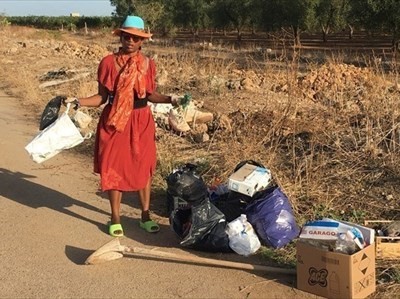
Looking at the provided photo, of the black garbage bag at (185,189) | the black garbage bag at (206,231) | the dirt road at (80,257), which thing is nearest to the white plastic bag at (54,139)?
the dirt road at (80,257)

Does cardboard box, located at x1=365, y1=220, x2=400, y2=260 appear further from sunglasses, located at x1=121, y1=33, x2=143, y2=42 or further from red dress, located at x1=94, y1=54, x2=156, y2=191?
sunglasses, located at x1=121, y1=33, x2=143, y2=42

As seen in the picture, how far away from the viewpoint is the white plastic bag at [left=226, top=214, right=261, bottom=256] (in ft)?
13.9

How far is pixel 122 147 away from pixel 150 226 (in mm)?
745

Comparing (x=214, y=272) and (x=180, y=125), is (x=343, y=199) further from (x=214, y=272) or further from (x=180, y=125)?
(x=180, y=125)

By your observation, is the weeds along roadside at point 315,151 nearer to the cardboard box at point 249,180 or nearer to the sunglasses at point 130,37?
the cardboard box at point 249,180

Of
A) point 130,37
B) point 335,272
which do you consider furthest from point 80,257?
point 335,272

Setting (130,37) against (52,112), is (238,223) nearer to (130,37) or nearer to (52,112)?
(130,37)

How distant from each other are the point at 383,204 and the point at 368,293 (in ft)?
5.75

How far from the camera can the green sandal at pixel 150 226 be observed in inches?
188

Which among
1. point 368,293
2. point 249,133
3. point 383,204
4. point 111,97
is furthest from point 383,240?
point 249,133

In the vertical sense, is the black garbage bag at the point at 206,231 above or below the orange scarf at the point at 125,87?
below

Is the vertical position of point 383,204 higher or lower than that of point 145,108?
lower

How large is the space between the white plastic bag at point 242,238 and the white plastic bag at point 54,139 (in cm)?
156

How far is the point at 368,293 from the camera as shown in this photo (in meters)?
3.54
